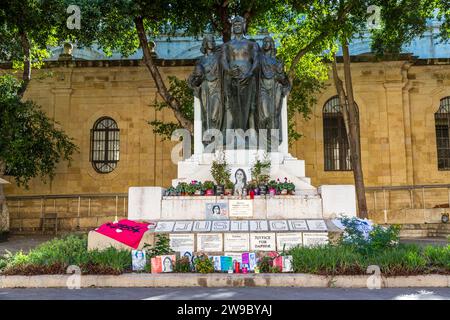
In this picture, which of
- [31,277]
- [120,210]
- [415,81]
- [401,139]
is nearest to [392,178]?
[401,139]

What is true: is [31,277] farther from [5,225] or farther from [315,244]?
[5,225]

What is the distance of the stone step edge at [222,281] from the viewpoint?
23.8 feet

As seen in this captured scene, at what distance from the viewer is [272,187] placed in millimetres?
9984

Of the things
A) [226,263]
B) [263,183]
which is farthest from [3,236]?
[226,263]

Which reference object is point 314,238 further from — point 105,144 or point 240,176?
point 105,144

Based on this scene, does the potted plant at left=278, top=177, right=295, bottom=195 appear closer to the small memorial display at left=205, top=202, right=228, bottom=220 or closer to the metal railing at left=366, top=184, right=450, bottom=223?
the small memorial display at left=205, top=202, right=228, bottom=220

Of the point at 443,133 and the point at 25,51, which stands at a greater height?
the point at 25,51

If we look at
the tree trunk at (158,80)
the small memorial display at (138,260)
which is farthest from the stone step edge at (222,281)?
the tree trunk at (158,80)

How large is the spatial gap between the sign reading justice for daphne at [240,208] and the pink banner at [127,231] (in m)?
1.67

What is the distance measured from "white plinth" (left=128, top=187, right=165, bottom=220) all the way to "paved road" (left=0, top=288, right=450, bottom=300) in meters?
2.58

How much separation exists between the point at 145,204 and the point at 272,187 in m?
2.59

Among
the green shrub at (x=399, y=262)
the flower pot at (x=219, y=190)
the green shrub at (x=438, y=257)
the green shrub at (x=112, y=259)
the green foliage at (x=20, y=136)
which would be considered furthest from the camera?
the green foliage at (x=20, y=136)

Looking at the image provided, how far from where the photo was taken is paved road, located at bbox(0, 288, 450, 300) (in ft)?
21.2

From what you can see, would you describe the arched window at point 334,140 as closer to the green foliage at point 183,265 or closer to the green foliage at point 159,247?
the green foliage at point 159,247
